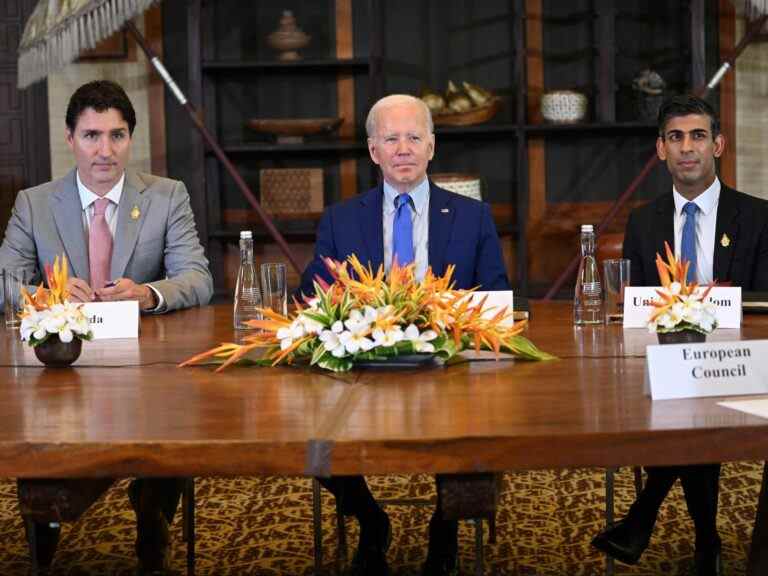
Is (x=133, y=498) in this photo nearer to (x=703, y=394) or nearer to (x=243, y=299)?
(x=243, y=299)

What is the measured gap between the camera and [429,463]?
1624 mm

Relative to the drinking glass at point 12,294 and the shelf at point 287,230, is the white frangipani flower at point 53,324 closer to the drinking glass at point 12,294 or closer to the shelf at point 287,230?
the drinking glass at point 12,294

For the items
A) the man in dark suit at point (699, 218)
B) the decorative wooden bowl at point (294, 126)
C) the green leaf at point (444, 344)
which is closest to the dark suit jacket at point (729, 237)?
the man in dark suit at point (699, 218)

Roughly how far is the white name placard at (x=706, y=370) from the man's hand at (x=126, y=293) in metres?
1.61

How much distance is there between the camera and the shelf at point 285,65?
243 inches

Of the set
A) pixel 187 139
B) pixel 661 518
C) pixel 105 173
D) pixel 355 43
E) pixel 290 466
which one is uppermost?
pixel 355 43

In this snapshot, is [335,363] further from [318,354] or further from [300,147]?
[300,147]

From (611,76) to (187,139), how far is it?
2287mm

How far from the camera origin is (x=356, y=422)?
1751mm

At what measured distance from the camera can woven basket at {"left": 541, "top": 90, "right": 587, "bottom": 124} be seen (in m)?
6.13

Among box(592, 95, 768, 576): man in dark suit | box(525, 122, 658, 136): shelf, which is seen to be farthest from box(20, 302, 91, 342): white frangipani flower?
box(525, 122, 658, 136): shelf

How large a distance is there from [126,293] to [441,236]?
3.30ft

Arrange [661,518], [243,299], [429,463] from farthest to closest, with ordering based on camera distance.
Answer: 1. [661,518]
2. [243,299]
3. [429,463]

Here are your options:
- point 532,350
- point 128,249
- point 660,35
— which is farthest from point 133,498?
point 660,35
